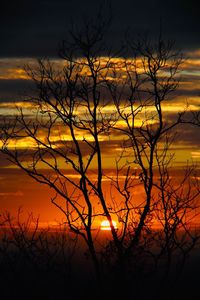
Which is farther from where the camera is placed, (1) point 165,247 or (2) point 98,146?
(1) point 165,247

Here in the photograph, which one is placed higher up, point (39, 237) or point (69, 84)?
point (69, 84)

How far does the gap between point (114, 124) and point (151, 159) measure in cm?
196

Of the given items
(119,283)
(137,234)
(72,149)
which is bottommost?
(119,283)

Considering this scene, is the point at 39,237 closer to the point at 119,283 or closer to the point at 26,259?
the point at 26,259

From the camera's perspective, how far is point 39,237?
22.0m

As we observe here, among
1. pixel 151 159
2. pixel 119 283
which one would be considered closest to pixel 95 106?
pixel 151 159

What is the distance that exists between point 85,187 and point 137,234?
260cm

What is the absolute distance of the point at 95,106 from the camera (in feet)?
72.8

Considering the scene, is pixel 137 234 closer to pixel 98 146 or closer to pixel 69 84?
pixel 98 146

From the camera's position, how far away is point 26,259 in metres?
22.9

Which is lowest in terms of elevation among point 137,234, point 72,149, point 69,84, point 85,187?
point 137,234

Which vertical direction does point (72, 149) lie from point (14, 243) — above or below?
above

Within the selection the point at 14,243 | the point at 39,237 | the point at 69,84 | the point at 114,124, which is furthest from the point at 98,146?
the point at 14,243

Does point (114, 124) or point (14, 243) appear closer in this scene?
point (114, 124)
